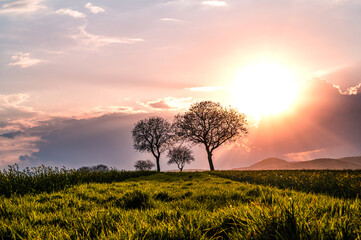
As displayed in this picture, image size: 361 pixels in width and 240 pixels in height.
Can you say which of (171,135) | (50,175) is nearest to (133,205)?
(50,175)

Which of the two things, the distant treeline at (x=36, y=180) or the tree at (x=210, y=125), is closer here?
the distant treeline at (x=36, y=180)

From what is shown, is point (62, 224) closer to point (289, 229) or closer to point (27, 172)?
point (289, 229)

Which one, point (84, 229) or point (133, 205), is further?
point (133, 205)

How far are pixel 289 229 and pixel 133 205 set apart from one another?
565cm

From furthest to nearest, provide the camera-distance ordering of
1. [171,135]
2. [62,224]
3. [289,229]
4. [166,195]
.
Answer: [171,135], [166,195], [62,224], [289,229]

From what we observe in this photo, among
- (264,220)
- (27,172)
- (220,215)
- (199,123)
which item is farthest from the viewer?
(199,123)

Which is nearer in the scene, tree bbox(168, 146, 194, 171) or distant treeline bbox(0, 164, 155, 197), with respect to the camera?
distant treeline bbox(0, 164, 155, 197)

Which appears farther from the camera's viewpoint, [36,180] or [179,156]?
[179,156]

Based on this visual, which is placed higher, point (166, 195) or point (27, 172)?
point (27, 172)

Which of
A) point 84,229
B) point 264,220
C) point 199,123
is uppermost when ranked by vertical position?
point 199,123

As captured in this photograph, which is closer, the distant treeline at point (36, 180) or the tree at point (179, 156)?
the distant treeline at point (36, 180)

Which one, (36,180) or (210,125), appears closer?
(36,180)

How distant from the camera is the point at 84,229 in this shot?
174 inches

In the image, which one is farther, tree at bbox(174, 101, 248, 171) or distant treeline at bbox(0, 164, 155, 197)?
tree at bbox(174, 101, 248, 171)
